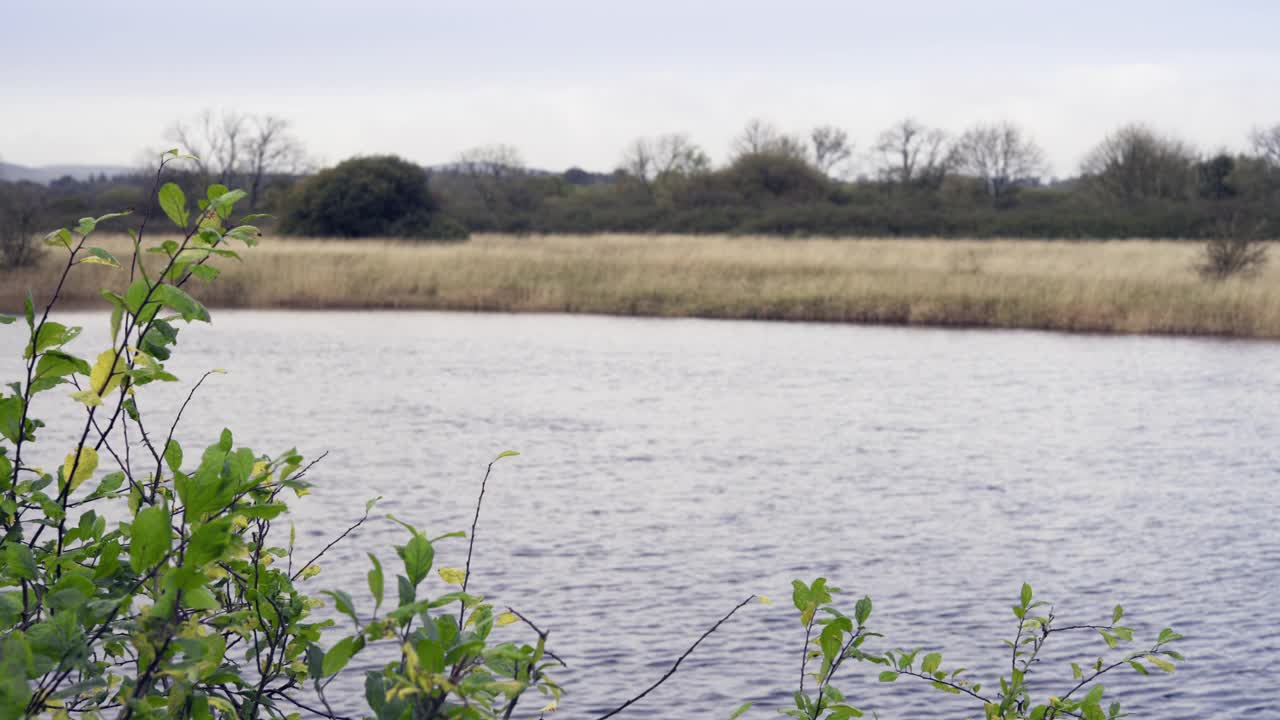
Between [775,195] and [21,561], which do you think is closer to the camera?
[21,561]

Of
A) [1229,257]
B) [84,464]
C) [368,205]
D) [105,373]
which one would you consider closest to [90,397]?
[105,373]

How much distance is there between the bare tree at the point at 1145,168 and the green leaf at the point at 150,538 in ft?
195

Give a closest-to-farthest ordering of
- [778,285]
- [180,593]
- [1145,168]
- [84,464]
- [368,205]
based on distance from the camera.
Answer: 1. [180,593]
2. [84,464]
3. [778,285]
4. [368,205]
5. [1145,168]

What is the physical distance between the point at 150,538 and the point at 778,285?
27.5 metres

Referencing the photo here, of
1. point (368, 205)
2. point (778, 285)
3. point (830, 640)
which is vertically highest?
point (368, 205)

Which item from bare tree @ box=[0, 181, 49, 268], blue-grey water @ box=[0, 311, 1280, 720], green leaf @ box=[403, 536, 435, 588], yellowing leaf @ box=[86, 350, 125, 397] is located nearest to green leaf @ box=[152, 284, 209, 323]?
yellowing leaf @ box=[86, 350, 125, 397]

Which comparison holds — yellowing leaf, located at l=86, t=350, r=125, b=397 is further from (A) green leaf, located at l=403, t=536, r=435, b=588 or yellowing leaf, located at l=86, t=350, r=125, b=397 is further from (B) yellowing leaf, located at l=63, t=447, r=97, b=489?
(A) green leaf, located at l=403, t=536, r=435, b=588

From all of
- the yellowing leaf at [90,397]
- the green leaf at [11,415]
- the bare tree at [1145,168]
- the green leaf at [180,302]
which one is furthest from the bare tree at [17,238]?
the bare tree at [1145,168]

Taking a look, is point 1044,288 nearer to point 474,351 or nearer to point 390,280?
point 474,351

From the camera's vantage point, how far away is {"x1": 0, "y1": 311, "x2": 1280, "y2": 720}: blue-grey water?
23.3ft

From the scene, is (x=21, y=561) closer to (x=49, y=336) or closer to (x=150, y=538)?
(x=49, y=336)

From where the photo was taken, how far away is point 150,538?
5.26ft

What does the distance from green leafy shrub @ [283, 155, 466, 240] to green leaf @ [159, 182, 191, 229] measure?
142 ft

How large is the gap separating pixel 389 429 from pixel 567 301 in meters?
15.4
